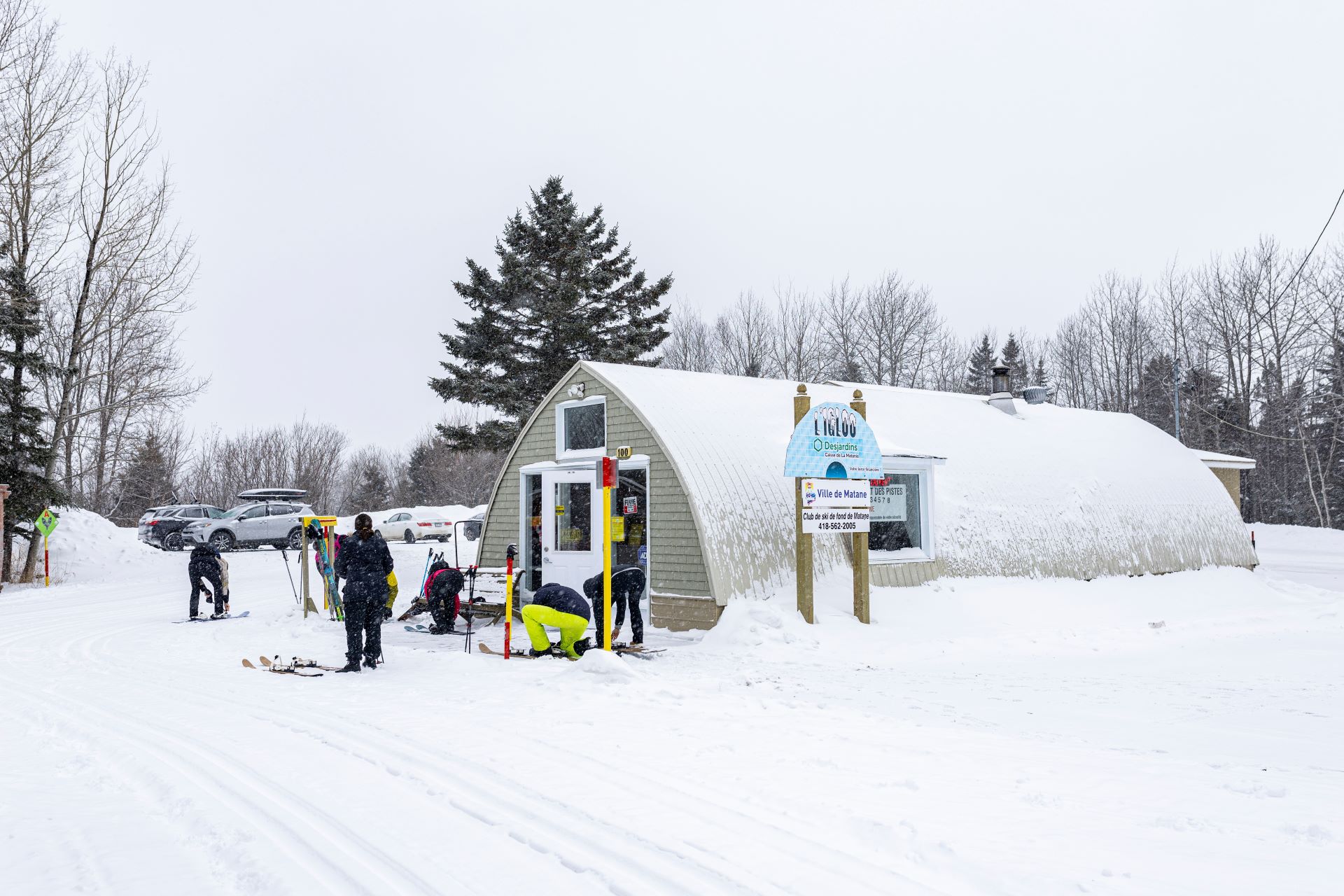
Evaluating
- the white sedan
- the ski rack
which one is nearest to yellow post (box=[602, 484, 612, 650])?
the ski rack

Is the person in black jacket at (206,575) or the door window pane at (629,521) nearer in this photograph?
the door window pane at (629,521)

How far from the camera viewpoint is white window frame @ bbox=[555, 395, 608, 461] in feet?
46.9

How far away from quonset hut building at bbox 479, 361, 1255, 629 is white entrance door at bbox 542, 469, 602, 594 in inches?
1.0

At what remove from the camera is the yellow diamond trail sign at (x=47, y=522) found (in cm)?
2069

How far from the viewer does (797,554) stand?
12117mm

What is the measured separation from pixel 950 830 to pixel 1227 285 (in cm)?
4465

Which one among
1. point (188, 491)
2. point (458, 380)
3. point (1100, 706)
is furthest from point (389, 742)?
point (188, 491)

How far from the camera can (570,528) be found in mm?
14664

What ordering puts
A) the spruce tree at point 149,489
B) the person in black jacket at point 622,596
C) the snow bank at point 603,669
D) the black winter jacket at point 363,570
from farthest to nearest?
1. the spruce tree at point 149,489
2. the person in black jacket at point 622,596
3. the black winter jacket at point 363,570
4. the snow bank at point 603,669

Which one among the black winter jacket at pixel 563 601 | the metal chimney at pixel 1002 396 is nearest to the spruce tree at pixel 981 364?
the metal chimney at pixel 1002 396

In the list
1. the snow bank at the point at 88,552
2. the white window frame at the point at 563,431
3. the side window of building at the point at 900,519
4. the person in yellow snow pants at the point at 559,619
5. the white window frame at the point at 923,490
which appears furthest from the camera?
the snow bank at the point at 88,552

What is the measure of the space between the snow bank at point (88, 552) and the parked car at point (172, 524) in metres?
4.52

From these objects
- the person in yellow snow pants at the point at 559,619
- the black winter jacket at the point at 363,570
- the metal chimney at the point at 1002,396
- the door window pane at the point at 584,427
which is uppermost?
the metal chimney at the point at 1002,396

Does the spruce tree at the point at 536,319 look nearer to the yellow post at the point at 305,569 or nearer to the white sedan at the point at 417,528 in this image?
the white sedan at the point at 417,528
